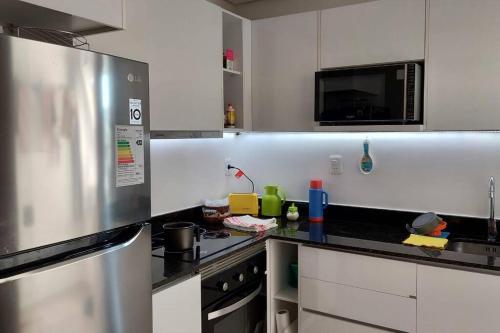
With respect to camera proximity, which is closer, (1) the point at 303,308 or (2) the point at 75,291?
(2) the point at 75,291

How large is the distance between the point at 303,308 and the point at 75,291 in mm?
1499

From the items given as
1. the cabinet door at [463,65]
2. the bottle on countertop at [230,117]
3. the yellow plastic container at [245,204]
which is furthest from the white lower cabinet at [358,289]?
the bottle on countertop at [230,117]

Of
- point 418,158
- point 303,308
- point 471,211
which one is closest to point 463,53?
point 418,158

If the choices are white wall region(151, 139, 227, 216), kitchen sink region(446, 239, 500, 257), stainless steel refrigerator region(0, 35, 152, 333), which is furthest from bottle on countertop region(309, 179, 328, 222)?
stainless steel refrigerator region(0, 35, 152, 333)

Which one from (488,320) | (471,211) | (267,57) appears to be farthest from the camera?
(267,57)

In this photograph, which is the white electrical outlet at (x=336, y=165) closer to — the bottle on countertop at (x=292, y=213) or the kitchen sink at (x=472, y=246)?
the bottle on countertop at (x=292, y=213)

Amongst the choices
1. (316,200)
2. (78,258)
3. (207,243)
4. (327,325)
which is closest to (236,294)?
(207,243)

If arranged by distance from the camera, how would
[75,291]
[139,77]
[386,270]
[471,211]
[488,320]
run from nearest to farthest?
[75,291]
[139,77]
[488,320]
[386,270]
[471,211]

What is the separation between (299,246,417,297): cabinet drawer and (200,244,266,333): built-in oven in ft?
0.85

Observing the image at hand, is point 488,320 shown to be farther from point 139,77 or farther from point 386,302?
point 139,77

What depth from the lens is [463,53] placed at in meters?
2.15

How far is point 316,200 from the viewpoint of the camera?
2.75m

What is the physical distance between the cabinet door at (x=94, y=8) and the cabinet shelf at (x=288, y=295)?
64.8 inches

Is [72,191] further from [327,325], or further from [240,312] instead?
[327,325]
